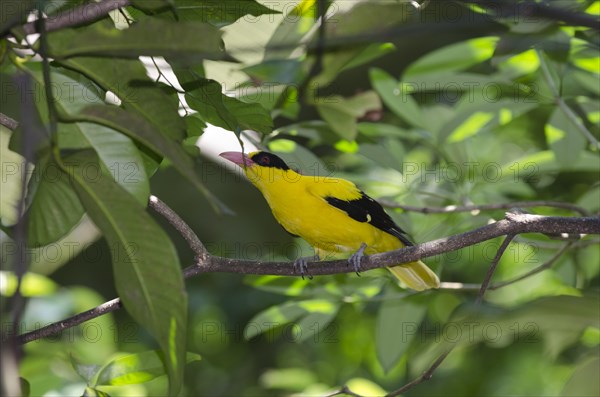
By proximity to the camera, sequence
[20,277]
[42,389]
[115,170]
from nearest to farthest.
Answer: [20,277] < [115,170] < [42,389]

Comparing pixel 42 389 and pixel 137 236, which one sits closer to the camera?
pixel 137 236

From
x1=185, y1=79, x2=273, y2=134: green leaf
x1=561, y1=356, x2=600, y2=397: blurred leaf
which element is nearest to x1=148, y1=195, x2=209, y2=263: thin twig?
x1=185, y1=79, x2=273, y2=134: green leaf

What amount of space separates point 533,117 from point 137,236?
6754mm

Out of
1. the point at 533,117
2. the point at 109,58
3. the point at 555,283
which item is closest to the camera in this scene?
the point at 109,58

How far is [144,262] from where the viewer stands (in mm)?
1776

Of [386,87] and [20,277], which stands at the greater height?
[386,87]

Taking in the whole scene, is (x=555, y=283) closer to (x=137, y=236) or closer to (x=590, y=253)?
(x=590, y=253)

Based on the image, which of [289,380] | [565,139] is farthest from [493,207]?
[289,380]

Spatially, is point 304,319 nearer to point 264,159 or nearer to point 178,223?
point 264,159

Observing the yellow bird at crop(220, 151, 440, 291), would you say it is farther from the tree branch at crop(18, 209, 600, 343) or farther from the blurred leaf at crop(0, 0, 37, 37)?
the blurred leaf at crop(0, 0, 37, 37)

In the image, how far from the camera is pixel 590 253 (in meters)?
5.64

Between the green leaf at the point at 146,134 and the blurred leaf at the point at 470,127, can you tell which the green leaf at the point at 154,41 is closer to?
the green leaf at the point at 146,134

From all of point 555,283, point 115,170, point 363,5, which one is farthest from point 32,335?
point 555,283

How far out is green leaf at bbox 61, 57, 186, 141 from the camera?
74.6 inches
